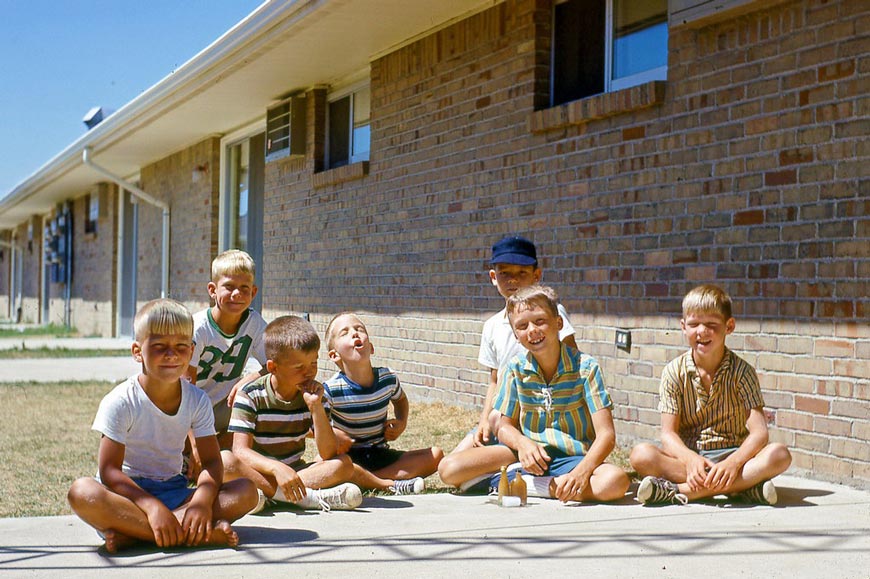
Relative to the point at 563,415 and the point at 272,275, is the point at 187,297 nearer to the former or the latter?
the point at 272,275

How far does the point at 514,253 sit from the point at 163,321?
7.09 ft

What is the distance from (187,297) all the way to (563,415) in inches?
435

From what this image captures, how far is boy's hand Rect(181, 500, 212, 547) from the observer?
3449 mm

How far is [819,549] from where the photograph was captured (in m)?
3.41

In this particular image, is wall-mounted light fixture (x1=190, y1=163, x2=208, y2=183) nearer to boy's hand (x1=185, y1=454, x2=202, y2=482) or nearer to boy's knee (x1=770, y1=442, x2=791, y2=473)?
boy's hand (x1=185, y1=454, x2=202, y2=482)

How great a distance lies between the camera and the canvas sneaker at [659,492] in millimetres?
4184

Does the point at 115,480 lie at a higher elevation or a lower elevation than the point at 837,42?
lower

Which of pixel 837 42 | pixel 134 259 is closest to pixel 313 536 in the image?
pixel 837 42

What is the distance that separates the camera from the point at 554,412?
4492mm

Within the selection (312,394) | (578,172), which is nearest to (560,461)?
(312,394)

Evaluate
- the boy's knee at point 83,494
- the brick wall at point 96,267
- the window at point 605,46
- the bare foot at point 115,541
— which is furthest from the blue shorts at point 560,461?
the brick wall at point 96,267

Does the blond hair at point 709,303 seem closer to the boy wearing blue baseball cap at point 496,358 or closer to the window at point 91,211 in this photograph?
the boy wearing blue baseball cap at point 496,358

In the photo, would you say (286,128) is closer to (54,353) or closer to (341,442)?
(54,353)

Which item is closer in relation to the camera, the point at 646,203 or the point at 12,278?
the point at 646,203
